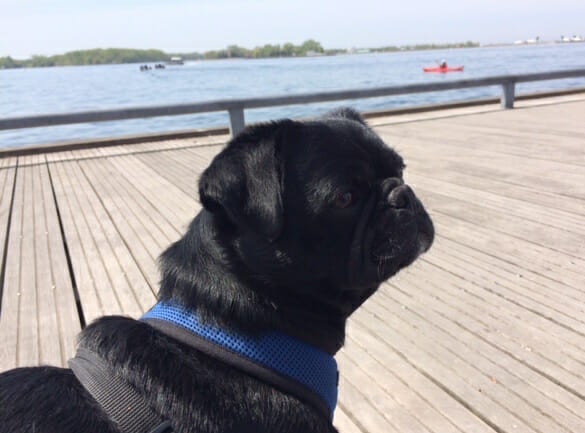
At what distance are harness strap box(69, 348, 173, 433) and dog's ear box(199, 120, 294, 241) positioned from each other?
58 centimetres

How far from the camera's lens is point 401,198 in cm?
178

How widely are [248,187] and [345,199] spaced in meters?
0.33

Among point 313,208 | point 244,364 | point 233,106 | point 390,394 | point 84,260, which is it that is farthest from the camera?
point 233,106

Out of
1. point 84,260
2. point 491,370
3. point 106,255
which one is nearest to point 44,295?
point 84,260

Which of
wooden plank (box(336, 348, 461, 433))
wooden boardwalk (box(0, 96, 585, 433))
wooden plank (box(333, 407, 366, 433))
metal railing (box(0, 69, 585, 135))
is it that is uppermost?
metal railing (box(0, 69, 585, 135))

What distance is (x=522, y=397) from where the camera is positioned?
2170mm

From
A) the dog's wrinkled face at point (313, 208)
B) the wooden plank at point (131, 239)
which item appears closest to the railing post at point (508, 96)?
the wooden plank at point (131, 239)

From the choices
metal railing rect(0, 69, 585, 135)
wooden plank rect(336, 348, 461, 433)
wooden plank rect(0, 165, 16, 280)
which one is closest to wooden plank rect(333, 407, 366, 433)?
wooden plank rect(336, 348, 461, 433)

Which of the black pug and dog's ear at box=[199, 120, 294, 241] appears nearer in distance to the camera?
the black pug

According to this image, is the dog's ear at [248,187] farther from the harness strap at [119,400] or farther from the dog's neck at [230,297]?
the harness strap at [119,400]

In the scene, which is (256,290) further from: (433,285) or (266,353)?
(433,285)

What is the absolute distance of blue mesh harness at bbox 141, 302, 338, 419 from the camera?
1.44 m

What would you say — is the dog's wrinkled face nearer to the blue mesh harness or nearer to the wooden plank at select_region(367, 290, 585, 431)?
the blue mesh harness

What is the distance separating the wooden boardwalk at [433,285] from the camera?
2.21 m
